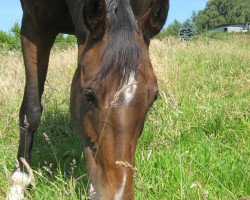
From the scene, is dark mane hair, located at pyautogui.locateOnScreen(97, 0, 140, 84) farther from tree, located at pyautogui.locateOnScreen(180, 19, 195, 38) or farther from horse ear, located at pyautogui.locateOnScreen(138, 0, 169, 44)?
tree, located at pyautogui.locateOnScreen(180, 19, 195, 38)

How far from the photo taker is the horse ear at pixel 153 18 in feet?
7.89

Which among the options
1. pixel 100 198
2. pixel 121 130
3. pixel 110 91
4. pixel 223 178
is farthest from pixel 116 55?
pixel 223 178

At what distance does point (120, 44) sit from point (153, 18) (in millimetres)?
456

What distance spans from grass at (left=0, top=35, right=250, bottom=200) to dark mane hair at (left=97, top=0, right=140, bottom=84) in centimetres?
42

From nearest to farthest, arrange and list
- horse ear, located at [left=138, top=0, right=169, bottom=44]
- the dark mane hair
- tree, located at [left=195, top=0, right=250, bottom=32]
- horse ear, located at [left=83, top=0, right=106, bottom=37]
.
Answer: the dark mane hair < horse ear, located at [left=83, top=0, right=106, bottom=37] < horse ear, located at [left=138, top=0, right=169, bottom=44] < tree, located at [left=195, top=0, right=250, bottom=32]

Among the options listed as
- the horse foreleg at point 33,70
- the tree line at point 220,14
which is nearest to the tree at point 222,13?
the tree line at point 220,14

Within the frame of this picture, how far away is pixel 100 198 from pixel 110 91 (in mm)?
544

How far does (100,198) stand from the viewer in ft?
6.07

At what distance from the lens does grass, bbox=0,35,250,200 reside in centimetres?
246

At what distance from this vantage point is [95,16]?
2.31 m

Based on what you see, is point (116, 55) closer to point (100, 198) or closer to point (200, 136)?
point (100, 198)

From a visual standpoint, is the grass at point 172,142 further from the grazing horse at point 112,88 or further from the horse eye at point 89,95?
the horse eye at point 89,95

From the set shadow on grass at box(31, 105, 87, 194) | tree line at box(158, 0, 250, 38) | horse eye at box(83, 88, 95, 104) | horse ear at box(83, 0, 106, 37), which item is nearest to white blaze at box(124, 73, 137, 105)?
horse eye at box(83, 88, 95, 104)

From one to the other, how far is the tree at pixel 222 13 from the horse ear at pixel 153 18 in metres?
82.8
